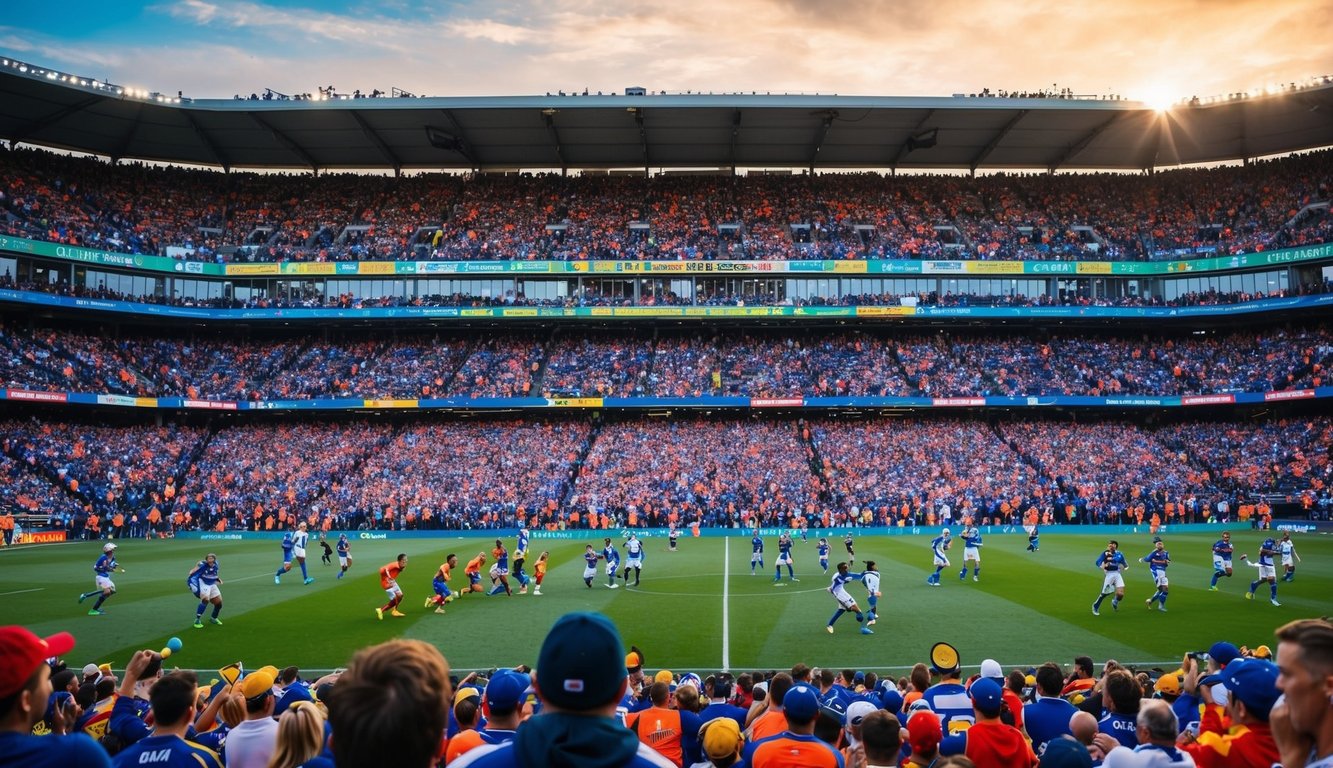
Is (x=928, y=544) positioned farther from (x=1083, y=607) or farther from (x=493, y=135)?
(x=493, y=135)

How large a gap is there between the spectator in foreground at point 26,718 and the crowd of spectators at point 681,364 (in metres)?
54.5

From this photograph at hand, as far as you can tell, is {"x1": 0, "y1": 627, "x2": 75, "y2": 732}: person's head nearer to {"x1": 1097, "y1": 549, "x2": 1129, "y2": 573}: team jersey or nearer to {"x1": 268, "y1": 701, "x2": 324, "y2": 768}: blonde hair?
{"x1": 268, "y1": 701, "x2": 324, "y2": 768}: blonde hair

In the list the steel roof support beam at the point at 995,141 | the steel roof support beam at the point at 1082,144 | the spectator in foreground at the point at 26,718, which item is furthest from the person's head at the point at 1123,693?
the steel roof support beam at the point at 1082,144

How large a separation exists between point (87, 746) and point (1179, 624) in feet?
78.0

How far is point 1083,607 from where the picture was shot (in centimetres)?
2389

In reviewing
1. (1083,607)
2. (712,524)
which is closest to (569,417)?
(712,524)

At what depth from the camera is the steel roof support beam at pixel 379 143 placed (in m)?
60.4

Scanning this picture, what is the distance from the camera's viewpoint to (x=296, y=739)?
17.0 feet

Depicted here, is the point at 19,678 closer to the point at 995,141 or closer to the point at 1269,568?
the point at 1269,568

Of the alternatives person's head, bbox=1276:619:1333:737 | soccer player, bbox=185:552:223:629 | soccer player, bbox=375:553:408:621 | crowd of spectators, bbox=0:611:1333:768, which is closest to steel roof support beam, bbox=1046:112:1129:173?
soccer player, bbox=375:553:408:621

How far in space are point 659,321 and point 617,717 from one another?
59936 mm

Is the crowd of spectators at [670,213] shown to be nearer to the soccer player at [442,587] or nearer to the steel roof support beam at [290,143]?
the steel roof support beam at [290,143]

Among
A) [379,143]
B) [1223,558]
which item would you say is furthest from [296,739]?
[379,143]

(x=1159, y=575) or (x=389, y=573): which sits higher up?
(x=389, y=573)
